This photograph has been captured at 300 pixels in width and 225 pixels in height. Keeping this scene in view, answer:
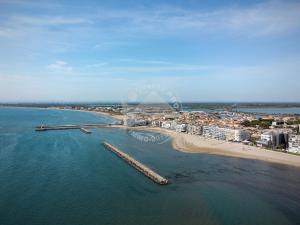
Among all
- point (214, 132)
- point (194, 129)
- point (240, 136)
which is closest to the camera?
point (240, 136)

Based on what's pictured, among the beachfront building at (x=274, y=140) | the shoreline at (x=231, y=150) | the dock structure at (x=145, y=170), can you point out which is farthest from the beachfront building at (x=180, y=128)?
the dock structure at (x=145, y=170)

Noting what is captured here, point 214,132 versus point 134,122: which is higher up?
point 134,122

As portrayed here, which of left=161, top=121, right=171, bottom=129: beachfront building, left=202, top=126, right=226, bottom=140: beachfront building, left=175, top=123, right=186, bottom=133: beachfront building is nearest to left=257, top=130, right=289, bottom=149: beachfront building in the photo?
left=202, top=126, right=226, bottom=140: beachfront building

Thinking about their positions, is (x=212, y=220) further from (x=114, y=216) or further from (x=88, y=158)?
(x=88, y=158)

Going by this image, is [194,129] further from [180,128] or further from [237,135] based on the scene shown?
[237,135]

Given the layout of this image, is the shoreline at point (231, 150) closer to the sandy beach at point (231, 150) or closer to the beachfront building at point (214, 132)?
the sandy beach at point (231, 150)

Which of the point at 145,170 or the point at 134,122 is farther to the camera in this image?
the point at 134,122

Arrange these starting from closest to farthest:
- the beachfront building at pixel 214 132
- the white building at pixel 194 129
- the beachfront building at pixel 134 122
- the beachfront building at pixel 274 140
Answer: the beachfront building at pixel 274 140 < the beachfront building at pixel 214 132 < the white building at pixel 194 129 < the beachfront building at pixel 134 122

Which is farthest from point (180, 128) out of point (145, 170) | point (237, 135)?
point (145, 170)

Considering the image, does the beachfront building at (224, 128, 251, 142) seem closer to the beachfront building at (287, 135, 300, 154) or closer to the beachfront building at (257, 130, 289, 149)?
the beachfront building at (257, 130, 289, 149)
